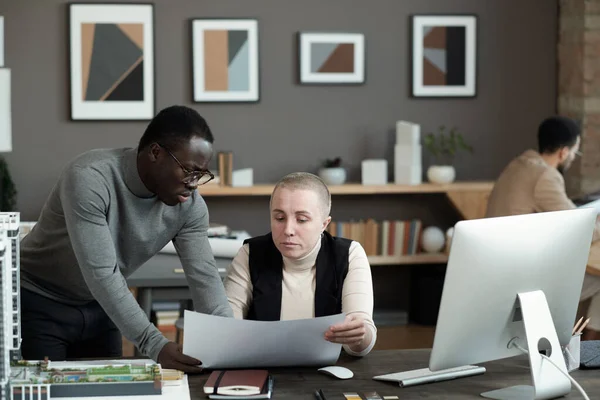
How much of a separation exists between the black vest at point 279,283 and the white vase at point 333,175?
3.19 meters

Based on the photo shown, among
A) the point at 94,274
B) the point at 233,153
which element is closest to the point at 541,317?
the point at 94,274

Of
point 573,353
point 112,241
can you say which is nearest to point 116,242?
point 112,241

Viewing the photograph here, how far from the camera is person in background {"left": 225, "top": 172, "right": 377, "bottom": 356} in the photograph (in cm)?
254

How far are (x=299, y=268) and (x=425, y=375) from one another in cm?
55

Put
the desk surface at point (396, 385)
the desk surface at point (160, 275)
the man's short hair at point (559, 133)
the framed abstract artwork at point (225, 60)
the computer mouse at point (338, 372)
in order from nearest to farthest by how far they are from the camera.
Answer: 1. the desk surface at point (396, 385)
2. the computer mouse at point (338, 372)
3. the desk surface at point (160, 275)
4. the man's short hair at point (559, 133)
5. the framed abstract artwork at point (225, 60)

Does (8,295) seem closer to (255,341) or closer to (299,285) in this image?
(255,341)

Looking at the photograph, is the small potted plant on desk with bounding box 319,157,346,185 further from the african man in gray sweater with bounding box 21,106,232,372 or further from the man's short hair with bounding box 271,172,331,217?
the man's short hair with bounding box 271,172,331,217

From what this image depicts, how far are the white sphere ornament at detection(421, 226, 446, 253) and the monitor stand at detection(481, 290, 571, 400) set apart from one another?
3.76 metres

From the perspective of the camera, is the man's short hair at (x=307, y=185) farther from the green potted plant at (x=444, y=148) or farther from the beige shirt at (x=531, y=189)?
the green potted plant at (x=444, y=148)

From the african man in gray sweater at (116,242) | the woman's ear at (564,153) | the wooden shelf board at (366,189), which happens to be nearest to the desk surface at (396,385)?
the african man in gray sweater at (116,242)

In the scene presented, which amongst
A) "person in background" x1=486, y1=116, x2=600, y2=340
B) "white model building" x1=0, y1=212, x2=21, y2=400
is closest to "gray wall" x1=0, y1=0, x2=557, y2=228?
"person in background" x1=486, y1=116, x2=600, y2=340

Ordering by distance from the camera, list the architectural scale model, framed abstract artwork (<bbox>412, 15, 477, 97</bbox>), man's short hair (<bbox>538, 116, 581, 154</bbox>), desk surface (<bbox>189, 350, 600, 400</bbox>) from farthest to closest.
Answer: framed abstract artwork (<bbox>412, 15, 477, 97</bbox>)
man's short hair (<bbox>538, 116, 581, 154</bbox>)
desk surface (<bbox>189, 350, 600, 400</bbox>)
the architectural scale model

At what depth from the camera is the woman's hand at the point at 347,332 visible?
87.4 inches

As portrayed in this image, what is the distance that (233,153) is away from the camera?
597 cm
